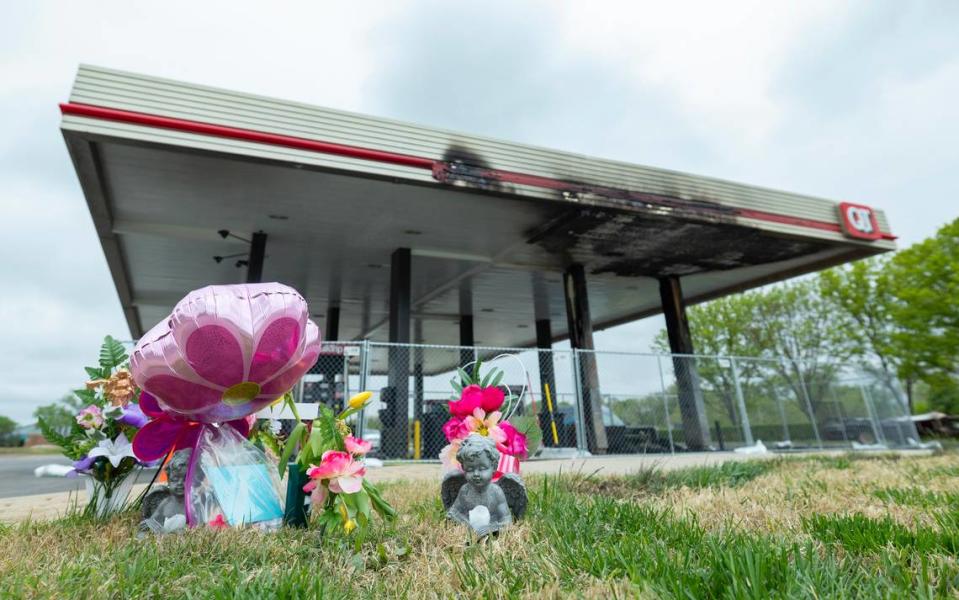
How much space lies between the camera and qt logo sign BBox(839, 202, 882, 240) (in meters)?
9.12

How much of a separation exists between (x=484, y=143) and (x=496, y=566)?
6333 millimetres

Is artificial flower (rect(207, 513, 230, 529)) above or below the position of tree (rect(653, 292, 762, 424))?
below

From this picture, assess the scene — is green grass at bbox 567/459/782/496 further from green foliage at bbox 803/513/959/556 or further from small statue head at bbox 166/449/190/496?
small statue head at bbox 166/449/190/496

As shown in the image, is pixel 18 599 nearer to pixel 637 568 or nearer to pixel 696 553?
pixel 637 568

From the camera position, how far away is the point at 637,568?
131 centimetres

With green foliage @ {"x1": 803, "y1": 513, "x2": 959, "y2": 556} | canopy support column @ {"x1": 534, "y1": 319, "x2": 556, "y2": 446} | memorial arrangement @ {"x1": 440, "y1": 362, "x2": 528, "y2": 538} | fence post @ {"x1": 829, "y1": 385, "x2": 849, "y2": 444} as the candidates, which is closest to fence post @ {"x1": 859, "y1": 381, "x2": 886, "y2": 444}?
fence post @ {"x1": 829, "y1": 385, "x2": 849, "y2": 444}

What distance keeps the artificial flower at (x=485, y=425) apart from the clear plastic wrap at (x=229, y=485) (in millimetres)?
886

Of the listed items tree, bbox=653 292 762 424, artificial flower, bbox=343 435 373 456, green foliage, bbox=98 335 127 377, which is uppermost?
tree, bbox=653 292 762 424

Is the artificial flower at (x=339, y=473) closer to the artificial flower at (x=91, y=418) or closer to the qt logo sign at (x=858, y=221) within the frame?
the artificial flower at (x=91, y=418)

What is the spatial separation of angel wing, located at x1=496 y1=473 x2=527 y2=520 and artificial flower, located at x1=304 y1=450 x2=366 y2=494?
0.66 m

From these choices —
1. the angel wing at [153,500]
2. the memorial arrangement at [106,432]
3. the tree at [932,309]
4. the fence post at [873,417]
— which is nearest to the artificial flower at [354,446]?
the angel wing at [153,500]

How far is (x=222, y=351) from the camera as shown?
1805mm

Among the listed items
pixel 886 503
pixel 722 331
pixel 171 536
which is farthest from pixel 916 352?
pixel 171 536

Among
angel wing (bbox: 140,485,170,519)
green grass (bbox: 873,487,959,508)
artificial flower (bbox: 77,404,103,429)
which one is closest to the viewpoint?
angel wing (bbox: 140,485,170,519)
